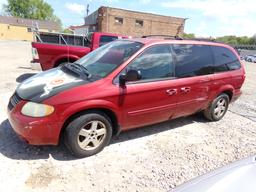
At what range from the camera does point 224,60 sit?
16.4ft

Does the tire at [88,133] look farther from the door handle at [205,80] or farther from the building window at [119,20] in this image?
the building window at [119,20]

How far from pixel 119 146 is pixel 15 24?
6288cm

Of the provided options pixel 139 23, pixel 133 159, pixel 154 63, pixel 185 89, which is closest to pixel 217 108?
pixel 185 89

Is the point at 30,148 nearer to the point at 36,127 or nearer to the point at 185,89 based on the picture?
the point at 36,127

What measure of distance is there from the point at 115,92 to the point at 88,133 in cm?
73

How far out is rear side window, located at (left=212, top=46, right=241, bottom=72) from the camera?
4832 mm

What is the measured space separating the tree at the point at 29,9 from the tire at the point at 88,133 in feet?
243

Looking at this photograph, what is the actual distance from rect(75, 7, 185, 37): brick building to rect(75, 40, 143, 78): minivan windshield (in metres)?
27.2

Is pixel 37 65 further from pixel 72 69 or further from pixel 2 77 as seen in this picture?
pixel 72 69

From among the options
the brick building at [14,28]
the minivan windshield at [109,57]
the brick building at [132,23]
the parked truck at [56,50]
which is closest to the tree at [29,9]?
the brick building at [14,28]

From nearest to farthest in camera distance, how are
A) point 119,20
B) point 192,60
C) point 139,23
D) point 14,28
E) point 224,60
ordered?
point 192,60
point 224,60
point 119,20
point 139,23
point 14,28

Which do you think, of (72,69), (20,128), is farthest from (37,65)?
(20,128)

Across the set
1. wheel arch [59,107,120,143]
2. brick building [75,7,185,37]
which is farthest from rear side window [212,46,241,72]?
brick building [75,7,185,37]

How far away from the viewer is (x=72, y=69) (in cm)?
386
